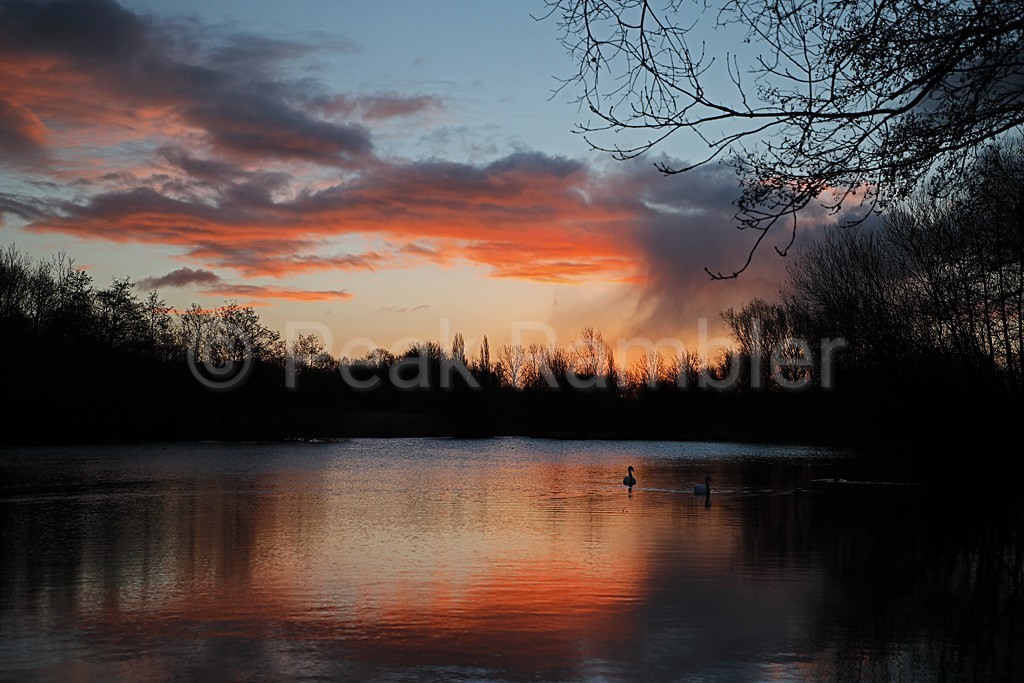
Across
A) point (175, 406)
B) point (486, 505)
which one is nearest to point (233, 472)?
point (486, 505)

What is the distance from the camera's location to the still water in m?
7.24

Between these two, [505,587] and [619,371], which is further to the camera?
[619,371]

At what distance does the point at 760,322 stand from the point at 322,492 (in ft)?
202

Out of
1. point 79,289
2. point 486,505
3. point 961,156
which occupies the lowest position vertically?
point 486,505

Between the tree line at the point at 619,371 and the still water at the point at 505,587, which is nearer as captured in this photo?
the still water at the point at 505,587

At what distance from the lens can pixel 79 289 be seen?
58.8 meters

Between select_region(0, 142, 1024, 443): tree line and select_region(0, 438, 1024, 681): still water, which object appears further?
select_region(0, 142, 1024, 443): tree line

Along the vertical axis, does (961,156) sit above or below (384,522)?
above

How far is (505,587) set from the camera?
10.3 metres

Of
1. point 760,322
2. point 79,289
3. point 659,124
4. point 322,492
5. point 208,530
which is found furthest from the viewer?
point 760,322

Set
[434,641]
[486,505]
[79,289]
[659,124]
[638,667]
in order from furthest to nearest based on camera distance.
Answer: [79,289] < [486,505] < [434,641] < [638,667] < [659,124]

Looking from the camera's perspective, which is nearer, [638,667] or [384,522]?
[638,667]

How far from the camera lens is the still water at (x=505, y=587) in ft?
23.8

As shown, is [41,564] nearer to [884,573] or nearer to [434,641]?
[434,641]
